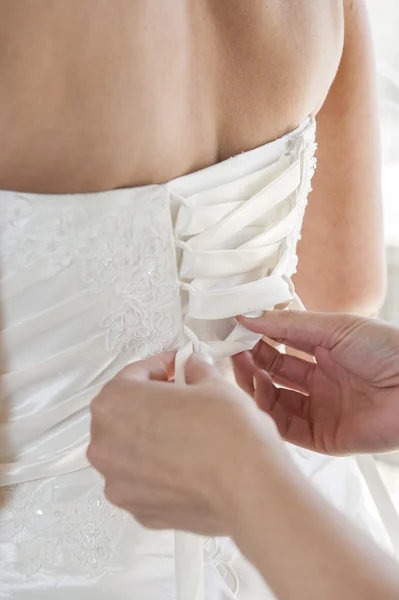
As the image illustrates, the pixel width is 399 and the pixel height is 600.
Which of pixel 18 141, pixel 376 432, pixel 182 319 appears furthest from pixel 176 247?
pixel 376 432

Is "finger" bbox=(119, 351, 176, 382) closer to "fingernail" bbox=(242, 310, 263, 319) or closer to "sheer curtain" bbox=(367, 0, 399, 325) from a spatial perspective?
"fingernail" bbox=(242, 310, 263, 319)

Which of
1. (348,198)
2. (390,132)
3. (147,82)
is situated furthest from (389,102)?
(147,82)

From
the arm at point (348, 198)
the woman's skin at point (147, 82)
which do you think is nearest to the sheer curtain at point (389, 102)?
the arm at point (348, 198)

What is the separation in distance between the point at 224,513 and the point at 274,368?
0.33 metres

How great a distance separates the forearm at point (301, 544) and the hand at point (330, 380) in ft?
0.89

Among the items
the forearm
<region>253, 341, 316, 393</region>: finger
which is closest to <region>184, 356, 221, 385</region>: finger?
the forearm

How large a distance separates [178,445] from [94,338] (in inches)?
7.4

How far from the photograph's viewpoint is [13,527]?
0.68 m

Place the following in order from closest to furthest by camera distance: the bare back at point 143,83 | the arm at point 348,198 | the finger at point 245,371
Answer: the bare back at point 143,83
the finger at point 245,371
the arm at point 348,198

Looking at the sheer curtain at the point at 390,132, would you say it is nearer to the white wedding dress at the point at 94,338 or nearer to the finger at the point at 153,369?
the white wedding dress at the point at 94,338

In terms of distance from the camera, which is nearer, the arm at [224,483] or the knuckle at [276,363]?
the arm at [224,483]

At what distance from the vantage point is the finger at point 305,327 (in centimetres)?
76

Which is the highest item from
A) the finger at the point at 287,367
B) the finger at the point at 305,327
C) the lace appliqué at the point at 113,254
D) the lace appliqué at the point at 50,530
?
the lace appliqué at the point at 113,254

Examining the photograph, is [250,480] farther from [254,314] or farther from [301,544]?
[254,314]
